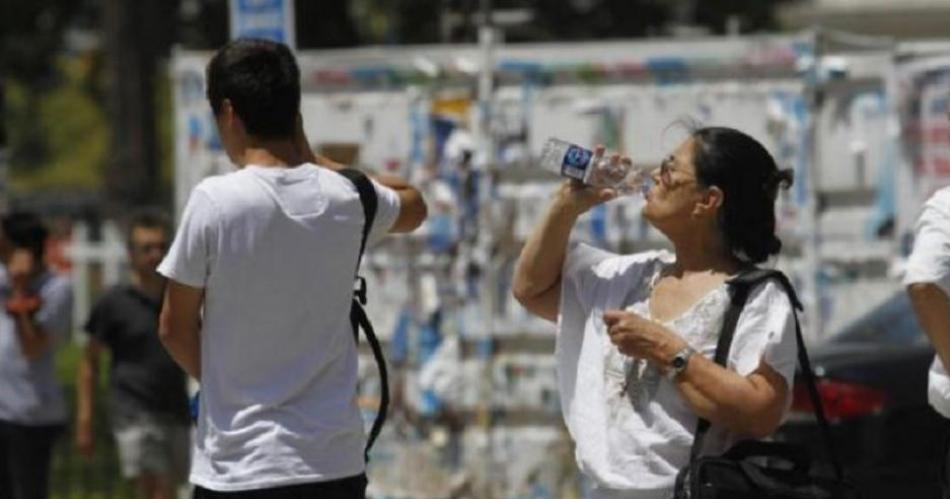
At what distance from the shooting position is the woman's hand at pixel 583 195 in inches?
224

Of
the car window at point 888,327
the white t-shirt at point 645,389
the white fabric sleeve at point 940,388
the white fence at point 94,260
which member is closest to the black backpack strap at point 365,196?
the white t-shirt at point 645,389

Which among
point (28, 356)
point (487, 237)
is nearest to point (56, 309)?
point (28, 356)

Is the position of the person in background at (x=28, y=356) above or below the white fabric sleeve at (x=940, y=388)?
below

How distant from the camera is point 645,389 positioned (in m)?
5.53

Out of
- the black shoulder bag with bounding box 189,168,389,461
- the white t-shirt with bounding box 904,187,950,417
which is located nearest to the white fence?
the black shoulder bag with bounding box 189,168,389,461

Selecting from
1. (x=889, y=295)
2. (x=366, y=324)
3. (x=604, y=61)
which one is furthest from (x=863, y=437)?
(x=366, y=324)

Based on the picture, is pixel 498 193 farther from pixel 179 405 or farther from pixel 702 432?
pixel 702 432

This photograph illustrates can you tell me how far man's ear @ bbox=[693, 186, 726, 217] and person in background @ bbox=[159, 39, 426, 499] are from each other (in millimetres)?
852

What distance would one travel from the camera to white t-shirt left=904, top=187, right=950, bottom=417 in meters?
6.11

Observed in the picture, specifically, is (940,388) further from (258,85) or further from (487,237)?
(487,237)

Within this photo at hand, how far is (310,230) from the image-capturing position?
5.72 m

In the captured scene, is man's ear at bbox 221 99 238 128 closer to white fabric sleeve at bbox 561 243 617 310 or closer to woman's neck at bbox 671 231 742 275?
white fabric sleeve at bbox 561 243 617 310

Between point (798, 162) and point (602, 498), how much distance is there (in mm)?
6437

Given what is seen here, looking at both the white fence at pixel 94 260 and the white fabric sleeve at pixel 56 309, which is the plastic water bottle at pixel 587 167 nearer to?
the white fabric sleeve at pixel 56 309
